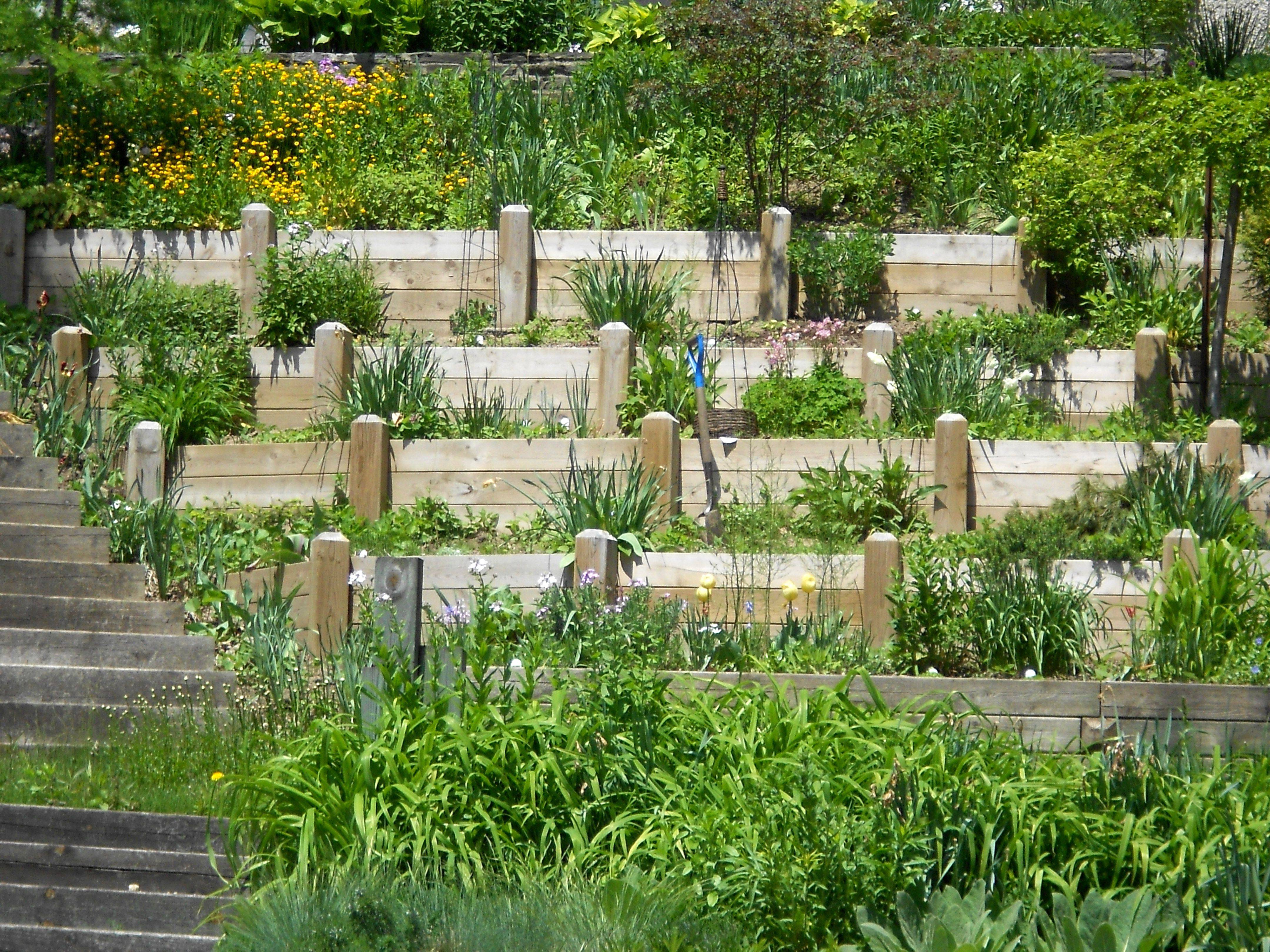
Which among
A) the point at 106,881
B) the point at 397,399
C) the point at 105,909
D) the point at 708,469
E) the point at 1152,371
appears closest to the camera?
the point at 105,909

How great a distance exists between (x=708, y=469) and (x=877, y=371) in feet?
4.61

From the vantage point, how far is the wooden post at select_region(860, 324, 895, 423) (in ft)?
27.3

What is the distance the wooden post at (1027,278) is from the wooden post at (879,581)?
3.52 meters

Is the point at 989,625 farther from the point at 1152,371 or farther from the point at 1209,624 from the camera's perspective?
the point at 1152,371

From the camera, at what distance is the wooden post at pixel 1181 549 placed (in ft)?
21.8

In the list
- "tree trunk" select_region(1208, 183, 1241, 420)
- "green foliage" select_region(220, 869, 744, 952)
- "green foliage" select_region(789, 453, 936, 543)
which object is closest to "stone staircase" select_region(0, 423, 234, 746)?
"green foliage" select_region(220, 869, 744, 952)

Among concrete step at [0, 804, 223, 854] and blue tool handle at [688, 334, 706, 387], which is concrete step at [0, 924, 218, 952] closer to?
concrete step at [0, 804, 223, 854]

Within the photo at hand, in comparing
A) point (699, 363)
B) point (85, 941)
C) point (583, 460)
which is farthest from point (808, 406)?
point (85, 941)

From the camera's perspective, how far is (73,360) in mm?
8359

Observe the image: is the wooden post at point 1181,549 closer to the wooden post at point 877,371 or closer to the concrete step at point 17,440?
the wooden post at point 877,371

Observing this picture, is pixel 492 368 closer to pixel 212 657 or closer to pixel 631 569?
pixel 631 569

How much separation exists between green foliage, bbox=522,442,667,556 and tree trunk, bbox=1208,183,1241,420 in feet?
12.3

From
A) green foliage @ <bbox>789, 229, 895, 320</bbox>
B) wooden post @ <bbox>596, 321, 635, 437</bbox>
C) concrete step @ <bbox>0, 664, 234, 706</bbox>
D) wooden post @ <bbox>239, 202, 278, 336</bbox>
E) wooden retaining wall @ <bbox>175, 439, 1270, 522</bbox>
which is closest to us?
concrete step @ <bbox>0, 664, 234, 706</bbox>

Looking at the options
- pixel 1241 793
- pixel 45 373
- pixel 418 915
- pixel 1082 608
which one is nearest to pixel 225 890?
pixel 418 915
